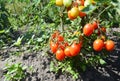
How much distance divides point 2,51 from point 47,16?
1.76m

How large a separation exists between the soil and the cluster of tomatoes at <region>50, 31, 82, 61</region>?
429mm

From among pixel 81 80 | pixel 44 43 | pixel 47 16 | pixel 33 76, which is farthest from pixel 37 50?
pixel 47 16

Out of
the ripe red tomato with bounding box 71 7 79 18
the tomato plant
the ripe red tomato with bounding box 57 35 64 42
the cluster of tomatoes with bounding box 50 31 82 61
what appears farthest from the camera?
the ripe red tomato with bounding box 57 35 64 42

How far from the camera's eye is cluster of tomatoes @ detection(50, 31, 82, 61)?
113 inches

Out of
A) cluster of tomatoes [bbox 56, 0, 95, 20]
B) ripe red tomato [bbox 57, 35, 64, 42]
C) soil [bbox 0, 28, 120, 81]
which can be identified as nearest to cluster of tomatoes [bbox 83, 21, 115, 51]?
cluster of tomatoes [bbox 56, 0, 95, 20]

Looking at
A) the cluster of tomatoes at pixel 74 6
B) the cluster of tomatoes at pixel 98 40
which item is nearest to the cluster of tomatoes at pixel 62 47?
the cluster of tomatoes at pixel 98 40

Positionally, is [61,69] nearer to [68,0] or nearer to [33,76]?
[33,76]

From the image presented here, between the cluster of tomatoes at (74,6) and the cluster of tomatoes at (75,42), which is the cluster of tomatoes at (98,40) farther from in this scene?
the cluster of tomatoes at (74,6)

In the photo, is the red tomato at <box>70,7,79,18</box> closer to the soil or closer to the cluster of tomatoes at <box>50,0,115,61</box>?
the cluster of tomatoes at <box>50,0,115,61</box>

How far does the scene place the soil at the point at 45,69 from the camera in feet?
11.1

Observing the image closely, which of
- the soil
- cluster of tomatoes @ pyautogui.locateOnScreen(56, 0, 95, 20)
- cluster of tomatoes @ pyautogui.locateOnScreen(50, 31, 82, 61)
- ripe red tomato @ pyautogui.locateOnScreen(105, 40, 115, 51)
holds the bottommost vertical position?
the soil

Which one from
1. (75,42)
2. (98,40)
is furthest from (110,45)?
(75,42)

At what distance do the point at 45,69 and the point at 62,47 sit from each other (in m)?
0.50

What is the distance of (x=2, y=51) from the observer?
3.96 meters
